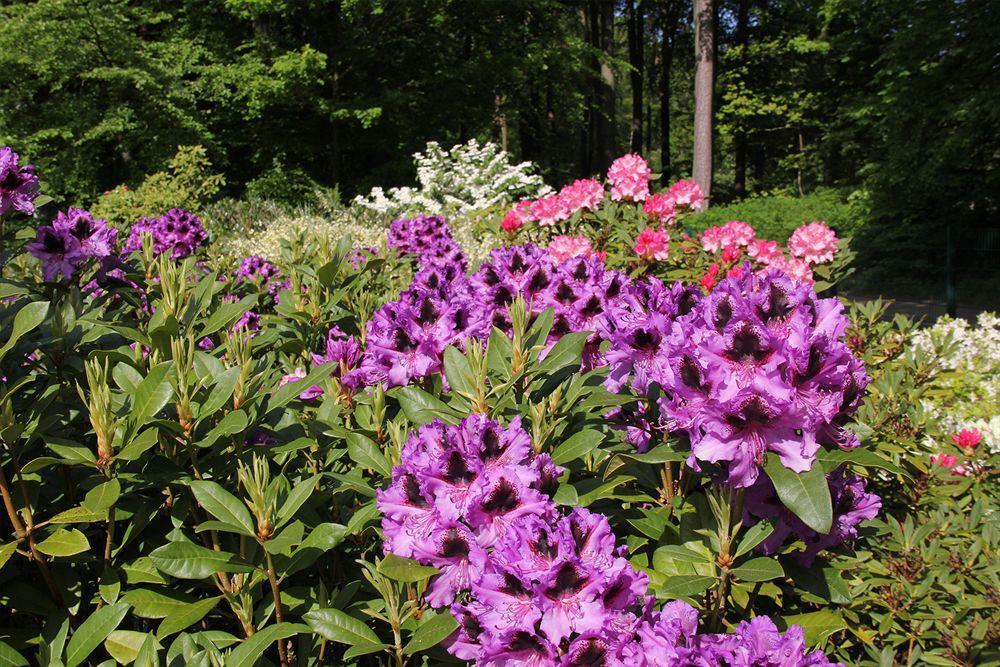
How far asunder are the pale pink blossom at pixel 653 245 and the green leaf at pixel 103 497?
12.0 ft

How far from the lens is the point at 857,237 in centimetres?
1764

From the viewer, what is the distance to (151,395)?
4.69 feet

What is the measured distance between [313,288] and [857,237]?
18.3 m

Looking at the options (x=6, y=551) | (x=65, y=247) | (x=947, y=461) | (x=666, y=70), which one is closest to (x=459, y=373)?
(x=6, y=551)

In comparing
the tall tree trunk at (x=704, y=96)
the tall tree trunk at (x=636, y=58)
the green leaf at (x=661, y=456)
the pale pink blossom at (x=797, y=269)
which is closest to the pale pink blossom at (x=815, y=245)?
the pale pink blossom at (x=797, y=269)

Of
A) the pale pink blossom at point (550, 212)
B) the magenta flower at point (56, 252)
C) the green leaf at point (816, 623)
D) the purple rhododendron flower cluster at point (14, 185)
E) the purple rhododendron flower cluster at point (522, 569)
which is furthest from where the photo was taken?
the pale pink blossom at point (550, 212)

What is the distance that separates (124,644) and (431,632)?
647mm

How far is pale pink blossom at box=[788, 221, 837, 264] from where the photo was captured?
492 centimetres

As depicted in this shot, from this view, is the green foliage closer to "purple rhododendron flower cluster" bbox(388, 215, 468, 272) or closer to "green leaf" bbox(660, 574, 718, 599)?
"purple rhododendron flower cluster" bbox(388, 215, 468, 272)

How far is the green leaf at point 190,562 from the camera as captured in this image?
1.32 meters

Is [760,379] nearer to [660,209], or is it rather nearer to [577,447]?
[577,447]

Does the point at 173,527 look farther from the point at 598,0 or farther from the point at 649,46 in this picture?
the point at 649,46

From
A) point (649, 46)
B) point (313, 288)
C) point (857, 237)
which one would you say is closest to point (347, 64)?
point (857, 237)

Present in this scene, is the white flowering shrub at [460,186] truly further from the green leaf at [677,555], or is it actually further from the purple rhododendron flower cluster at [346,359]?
the green leaf at [677,555]
